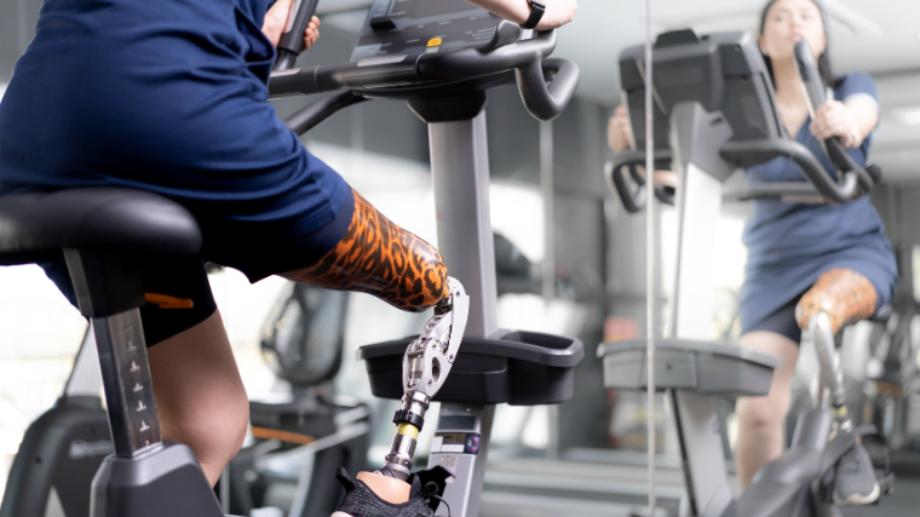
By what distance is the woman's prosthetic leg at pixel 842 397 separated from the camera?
2.40m

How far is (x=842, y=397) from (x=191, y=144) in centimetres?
184

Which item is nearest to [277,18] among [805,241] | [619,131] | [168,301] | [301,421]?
[168,301]

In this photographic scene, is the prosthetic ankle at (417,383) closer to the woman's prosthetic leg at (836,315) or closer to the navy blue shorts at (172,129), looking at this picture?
the navy blue shorts at (172,129)

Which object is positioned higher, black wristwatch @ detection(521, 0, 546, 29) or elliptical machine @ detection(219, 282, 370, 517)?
black wristwatch @ detection(521, 0, 546, 29)

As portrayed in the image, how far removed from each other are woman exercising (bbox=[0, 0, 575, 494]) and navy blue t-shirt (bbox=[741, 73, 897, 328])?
127 centimetres

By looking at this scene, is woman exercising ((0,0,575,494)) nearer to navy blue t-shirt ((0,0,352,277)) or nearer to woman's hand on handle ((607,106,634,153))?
navy blue t-shirt ((0,0,352,277))

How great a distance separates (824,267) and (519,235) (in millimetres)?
933

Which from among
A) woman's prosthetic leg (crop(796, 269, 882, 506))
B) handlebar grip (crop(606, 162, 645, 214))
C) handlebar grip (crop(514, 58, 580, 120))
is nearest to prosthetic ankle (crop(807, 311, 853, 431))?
woman's prosthetic leg (crop(796, 269, 882, 506))

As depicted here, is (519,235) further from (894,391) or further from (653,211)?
(894,391)

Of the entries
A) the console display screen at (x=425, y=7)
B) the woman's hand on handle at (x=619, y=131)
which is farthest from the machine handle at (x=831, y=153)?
the console display screen at (x=425, y=7)

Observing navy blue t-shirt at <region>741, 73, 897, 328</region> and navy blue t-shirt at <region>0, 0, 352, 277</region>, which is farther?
navy blue t-shirt at <region>741, 73, 897, 328</region>

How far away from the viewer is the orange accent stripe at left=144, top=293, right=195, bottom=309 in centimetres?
138

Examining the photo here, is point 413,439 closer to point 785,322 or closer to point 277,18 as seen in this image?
point 277,18

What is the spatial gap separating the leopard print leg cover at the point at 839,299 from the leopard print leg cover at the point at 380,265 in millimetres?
1320
